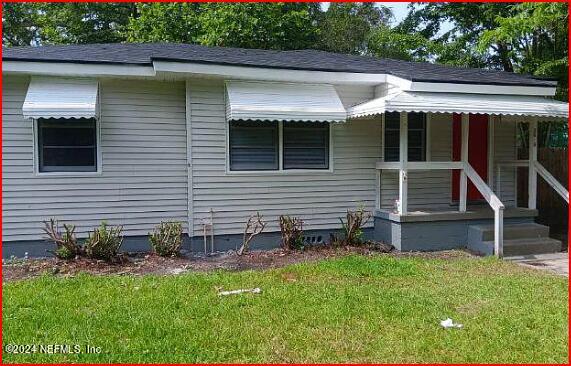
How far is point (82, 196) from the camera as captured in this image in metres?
8.05

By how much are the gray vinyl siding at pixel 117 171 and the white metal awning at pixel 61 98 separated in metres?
0.32

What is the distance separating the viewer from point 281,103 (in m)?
8.24

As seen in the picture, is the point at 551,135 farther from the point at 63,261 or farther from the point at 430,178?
the point at 63,261

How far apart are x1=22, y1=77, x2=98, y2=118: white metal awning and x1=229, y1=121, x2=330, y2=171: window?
93.4 inches

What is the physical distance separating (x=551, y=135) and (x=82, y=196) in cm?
1769

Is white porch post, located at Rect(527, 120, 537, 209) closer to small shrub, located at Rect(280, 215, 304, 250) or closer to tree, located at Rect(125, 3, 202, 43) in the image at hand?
small shrub, located at Rect(280, 215, 304, 250)

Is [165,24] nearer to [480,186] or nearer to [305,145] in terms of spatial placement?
[305,145]

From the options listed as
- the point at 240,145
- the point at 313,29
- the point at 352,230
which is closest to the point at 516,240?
the point at 352,230

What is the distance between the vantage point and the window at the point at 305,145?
896 centimetres

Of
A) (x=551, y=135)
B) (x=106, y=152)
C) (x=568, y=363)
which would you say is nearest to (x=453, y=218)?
(x=568, y=363)

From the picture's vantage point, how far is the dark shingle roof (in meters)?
7.86

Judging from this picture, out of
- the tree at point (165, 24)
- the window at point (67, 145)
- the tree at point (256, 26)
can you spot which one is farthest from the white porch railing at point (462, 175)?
the tree at point (165, 24)

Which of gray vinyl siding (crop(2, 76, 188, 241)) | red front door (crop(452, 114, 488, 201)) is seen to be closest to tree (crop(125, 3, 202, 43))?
gray vinyl siding (crop(2, 76, 188, 241))

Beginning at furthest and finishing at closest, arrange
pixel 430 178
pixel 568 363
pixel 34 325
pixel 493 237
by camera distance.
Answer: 1. pixel 430 178
2. pixel 493 237
3. pixel 34 325
4. pixel 568 363
